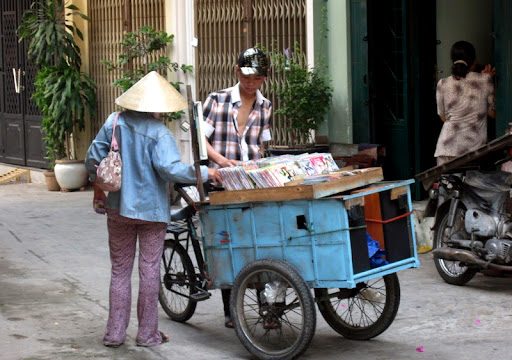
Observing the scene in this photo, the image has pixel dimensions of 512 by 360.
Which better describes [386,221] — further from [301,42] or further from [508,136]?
[301,42]

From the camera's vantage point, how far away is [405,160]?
40.3ft

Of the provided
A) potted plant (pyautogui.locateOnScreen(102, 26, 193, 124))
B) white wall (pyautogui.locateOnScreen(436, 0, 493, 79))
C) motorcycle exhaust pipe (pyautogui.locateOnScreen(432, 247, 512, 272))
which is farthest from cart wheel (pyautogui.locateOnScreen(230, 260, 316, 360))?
potted plant (pyautogui.locateOnScreen(102, 26, 193, 124))

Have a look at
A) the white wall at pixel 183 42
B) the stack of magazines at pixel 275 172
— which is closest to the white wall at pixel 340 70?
the white wall at pixel 183 42

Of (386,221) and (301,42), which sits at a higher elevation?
(301,42)

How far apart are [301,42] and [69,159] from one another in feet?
17.5

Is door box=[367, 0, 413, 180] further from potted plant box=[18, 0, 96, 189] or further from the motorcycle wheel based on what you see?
potted plant box=[18, 0, 96, 189]

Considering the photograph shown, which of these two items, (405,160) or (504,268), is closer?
(504,268)

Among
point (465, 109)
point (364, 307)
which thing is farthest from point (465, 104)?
point (364, 307)

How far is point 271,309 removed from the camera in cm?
709

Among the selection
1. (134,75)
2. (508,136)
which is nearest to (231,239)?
(508,136)

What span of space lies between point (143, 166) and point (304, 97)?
4.85 m

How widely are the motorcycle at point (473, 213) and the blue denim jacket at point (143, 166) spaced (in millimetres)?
2551

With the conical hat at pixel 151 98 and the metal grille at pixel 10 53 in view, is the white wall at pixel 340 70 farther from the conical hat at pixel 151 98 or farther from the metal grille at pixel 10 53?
the metal grille at pixel 10 53

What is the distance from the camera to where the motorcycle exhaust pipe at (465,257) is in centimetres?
860
